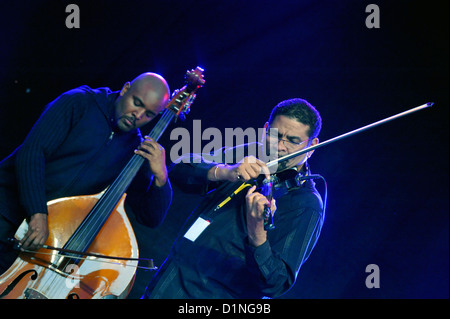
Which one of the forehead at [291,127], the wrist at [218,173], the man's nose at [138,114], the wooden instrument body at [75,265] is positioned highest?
the forehead at [291,127]

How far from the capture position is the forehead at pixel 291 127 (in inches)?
85.7

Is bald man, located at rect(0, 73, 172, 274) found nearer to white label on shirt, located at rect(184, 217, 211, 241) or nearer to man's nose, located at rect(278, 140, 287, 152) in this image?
white label on shirt, located at rect(184, 217, 211, 241)

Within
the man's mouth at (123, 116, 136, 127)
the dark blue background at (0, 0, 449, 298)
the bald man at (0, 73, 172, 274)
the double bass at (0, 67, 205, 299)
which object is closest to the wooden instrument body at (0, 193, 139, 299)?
the double bass at (0, 67, 205, 299)

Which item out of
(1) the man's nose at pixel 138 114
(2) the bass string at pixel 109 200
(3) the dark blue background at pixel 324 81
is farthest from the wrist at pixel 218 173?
(3) the dark blue background at pixel 324 81

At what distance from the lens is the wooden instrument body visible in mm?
1653

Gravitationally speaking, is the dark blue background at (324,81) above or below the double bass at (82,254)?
above

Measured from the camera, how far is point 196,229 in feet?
6.41

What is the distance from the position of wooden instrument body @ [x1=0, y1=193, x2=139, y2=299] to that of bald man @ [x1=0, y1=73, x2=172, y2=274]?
0.11 meters

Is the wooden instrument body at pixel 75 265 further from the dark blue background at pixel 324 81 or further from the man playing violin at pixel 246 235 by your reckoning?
the dark blue background at pixel 324 81

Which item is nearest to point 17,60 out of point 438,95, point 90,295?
point 90,295
